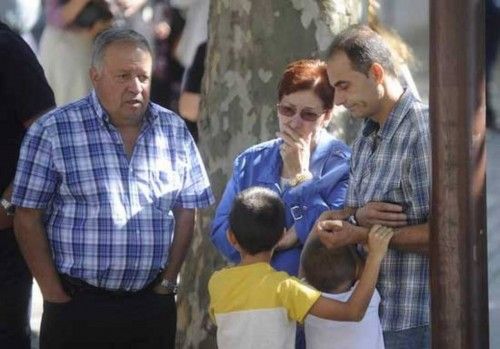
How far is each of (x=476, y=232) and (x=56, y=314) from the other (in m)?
1.95

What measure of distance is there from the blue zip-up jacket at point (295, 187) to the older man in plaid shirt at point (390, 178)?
0.35 meters

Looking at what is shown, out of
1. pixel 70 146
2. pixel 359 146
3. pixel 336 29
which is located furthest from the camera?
pixel 336 29

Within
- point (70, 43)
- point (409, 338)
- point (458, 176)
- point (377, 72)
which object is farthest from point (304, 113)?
point (70, 43)

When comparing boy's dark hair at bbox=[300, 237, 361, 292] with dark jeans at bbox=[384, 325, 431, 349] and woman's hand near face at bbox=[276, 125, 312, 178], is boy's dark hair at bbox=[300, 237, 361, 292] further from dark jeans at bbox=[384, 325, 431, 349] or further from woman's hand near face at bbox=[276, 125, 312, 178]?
woman's hand near face at bbox=[276, 125, 312, 178]

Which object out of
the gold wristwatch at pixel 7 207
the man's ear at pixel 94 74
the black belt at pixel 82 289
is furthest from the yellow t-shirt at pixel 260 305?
the gold wristwatch at pixel 7 207

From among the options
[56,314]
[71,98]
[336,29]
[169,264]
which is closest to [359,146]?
[169,264]

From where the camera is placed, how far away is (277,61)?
6230mm

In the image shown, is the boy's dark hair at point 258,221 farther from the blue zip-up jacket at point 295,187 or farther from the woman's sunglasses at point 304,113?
the woman's sunglasses at point 304,113

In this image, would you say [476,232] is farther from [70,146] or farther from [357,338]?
[70,146]

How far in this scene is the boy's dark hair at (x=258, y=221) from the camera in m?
4.39

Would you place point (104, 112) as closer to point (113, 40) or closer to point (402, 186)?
point (113, 40)

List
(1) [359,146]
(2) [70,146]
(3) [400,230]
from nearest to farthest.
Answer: (3) [400,230] < (1) [359,146] < (2) [70,146]

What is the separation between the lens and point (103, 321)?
192 inches

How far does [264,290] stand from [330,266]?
258mm
